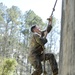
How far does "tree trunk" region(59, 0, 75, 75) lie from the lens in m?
4.34

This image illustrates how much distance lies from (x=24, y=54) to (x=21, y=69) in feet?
8.86

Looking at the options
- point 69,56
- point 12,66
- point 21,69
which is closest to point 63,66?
point 69,56

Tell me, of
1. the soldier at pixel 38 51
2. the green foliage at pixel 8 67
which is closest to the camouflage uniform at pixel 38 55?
the soldier at pixel 38 51

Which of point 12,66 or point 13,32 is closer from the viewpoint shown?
point 12,66

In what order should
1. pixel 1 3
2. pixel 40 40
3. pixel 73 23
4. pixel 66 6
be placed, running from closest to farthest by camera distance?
pixel 73 23
pixel 66 6
pixel 40 40
pixel 1 3

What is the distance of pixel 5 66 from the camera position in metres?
20.2

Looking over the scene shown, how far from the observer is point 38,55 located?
21.5 feet

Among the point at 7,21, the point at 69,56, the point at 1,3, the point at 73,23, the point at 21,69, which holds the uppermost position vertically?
the point at 1,3

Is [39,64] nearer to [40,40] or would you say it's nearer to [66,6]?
[40,40]

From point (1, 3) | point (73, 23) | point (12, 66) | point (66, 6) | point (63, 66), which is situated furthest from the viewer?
point (1, 3)

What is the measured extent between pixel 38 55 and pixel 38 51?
10 cm

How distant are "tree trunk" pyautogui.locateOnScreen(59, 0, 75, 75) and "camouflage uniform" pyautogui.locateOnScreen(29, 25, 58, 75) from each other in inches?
51.1

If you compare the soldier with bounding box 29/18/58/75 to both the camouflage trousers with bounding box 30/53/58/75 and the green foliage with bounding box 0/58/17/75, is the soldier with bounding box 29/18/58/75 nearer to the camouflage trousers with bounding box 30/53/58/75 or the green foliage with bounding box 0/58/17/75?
the camouflage trousers with bounding box 30/53/58/75

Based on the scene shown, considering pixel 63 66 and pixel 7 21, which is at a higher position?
pixel 7 21
